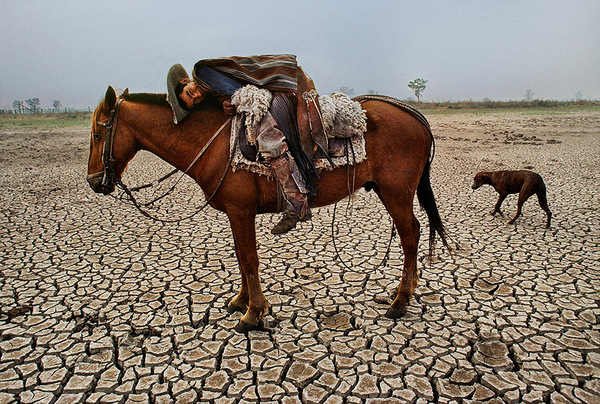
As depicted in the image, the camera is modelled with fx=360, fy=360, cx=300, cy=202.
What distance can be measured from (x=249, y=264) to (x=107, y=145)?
1.67 metres

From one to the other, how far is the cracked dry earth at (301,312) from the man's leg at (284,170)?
873 mm

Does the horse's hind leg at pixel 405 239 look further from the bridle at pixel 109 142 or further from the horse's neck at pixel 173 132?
the bridle at pixel 109 142

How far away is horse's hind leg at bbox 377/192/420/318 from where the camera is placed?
3.62m

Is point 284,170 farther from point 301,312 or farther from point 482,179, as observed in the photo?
point 482,179

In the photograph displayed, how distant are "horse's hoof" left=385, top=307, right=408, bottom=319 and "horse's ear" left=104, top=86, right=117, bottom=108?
3.30 meters

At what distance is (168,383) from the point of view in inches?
113

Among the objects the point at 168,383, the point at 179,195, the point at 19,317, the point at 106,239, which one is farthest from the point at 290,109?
the point at 179,195

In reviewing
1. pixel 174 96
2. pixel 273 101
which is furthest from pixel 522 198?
pixel 174 96

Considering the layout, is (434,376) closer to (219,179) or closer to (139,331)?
(219,179)

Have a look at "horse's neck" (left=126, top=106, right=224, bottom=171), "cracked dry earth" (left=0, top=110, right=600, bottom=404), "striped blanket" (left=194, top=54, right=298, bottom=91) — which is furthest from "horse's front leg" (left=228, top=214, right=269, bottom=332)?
"striped blanket" (left=194, top=54, right=298, bottom=91)

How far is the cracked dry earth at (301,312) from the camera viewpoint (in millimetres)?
2830

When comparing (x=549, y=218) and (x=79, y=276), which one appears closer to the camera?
(x=79, y=276)

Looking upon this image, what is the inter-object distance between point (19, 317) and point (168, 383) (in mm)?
2097

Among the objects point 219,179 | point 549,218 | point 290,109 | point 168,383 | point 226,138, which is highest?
point 290,109
